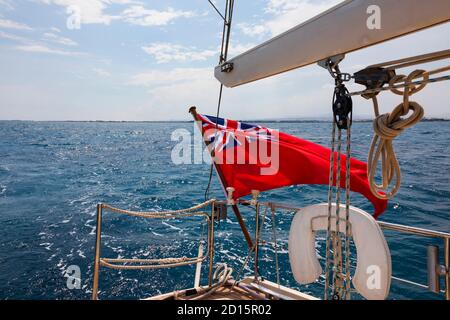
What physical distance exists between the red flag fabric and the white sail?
2.27 metres

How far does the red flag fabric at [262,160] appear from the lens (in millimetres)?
4898

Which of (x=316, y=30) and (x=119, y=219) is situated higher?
(x=316, y=30)

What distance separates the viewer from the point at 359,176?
173 inches

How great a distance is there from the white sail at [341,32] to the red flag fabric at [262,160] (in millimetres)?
2271

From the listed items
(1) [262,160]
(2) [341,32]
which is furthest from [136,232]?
(2) [341,32]

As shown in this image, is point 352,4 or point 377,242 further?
point 377,242

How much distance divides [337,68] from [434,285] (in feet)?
6.53

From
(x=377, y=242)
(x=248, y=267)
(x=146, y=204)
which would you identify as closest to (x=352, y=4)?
(x=377, y=242)

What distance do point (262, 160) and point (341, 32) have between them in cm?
334

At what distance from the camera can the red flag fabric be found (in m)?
4.90

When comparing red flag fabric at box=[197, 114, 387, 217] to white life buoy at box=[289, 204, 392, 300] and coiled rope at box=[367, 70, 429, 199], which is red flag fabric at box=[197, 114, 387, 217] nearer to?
white life buoy at box=[289, 204, 392, 300]

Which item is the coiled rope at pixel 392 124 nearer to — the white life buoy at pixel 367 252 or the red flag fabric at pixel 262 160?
the white life buoy at pixel 367 252

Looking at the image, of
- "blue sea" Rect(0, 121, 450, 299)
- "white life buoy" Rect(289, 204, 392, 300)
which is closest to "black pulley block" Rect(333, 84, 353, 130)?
"white life buoy" Rect(289, 204, 392, 300)
